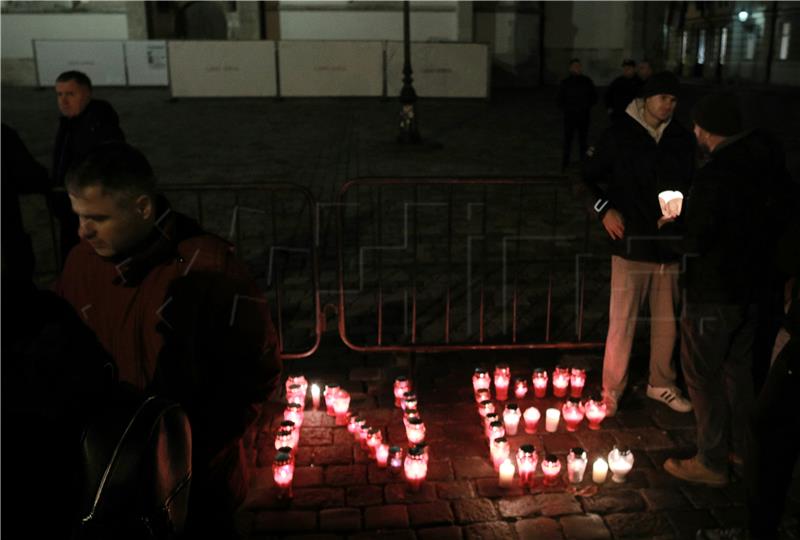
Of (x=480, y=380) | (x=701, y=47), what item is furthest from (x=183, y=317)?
(x=701, y=47)

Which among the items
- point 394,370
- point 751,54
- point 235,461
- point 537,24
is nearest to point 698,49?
point 751,54

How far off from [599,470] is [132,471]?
2.99m

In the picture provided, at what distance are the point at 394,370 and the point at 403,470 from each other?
1478 millimetres

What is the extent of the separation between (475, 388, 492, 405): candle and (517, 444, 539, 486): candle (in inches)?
28.4

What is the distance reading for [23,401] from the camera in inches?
54.3

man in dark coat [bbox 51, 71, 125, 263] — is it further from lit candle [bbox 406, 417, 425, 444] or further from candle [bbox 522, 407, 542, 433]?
candle [bbox 522, 407, 542, 433]

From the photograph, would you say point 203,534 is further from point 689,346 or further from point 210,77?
point 210,77

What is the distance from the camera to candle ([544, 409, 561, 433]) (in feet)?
14.9

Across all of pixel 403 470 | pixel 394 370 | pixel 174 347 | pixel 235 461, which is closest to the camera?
pixel 174 347

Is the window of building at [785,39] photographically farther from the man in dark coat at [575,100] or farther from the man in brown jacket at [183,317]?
the man in brown jacket at [183,317]

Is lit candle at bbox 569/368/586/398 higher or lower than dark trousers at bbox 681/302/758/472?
lower

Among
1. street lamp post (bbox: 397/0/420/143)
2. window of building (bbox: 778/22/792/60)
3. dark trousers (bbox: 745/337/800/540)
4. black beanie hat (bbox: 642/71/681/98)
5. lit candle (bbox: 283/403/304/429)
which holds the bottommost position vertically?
lit candle (bbox: 283/403/304/429)

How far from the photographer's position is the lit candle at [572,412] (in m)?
4.53

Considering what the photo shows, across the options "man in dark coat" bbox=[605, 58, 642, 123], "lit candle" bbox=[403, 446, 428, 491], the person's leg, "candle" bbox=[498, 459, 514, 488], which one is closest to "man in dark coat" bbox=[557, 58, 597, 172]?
"man in dark coat" bbox=[605, 58, 642, 123]
